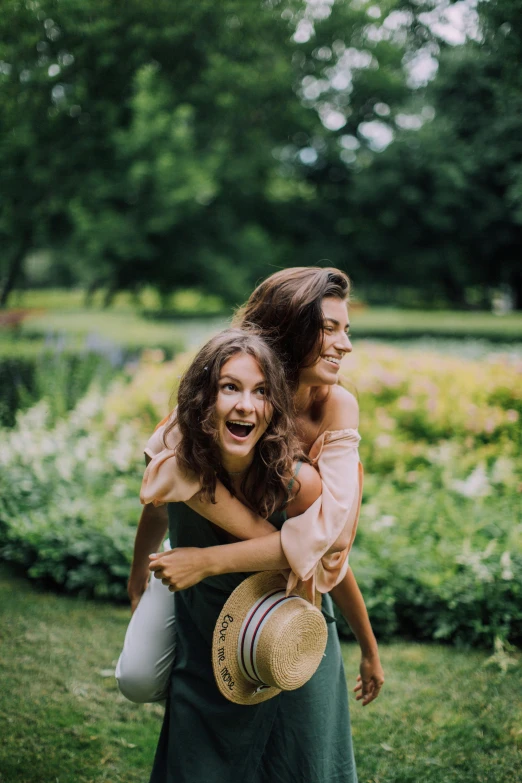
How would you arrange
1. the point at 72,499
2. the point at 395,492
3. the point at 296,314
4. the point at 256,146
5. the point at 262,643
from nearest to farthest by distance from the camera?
the point at 262,643
the point at 296,314
the point at 72,499
the point at 395,492
the point at 256,146

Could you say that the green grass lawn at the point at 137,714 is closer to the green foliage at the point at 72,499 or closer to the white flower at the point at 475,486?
the green foliage at the point at 72,499

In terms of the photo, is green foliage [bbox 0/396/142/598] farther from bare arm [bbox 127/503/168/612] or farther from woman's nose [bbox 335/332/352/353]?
woman's nose [bbox 335/332/352/353]

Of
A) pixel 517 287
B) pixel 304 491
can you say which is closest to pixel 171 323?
pixel 517 287

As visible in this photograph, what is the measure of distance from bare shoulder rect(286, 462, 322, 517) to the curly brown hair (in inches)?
1.1

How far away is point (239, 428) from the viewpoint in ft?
5.06

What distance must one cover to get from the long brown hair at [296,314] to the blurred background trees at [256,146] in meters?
3.49

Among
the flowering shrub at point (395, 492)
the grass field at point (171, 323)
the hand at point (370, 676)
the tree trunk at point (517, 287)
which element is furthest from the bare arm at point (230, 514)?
the tree trunk at point (517, 287)

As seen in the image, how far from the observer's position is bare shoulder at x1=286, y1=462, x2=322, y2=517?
1590mm

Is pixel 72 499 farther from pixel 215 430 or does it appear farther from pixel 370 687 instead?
pixel 215 430

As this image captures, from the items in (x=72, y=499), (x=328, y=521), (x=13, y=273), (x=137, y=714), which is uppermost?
(x=13, y=273)

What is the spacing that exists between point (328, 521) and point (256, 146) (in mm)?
12055

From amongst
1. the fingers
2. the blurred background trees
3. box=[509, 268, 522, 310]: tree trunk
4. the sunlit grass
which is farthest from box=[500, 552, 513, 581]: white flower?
box=[509, 268, 522, 310]: tree trunk

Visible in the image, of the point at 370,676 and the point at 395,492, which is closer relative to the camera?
the point at 370,676

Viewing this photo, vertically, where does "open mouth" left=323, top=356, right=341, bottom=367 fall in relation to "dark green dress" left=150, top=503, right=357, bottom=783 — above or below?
above
